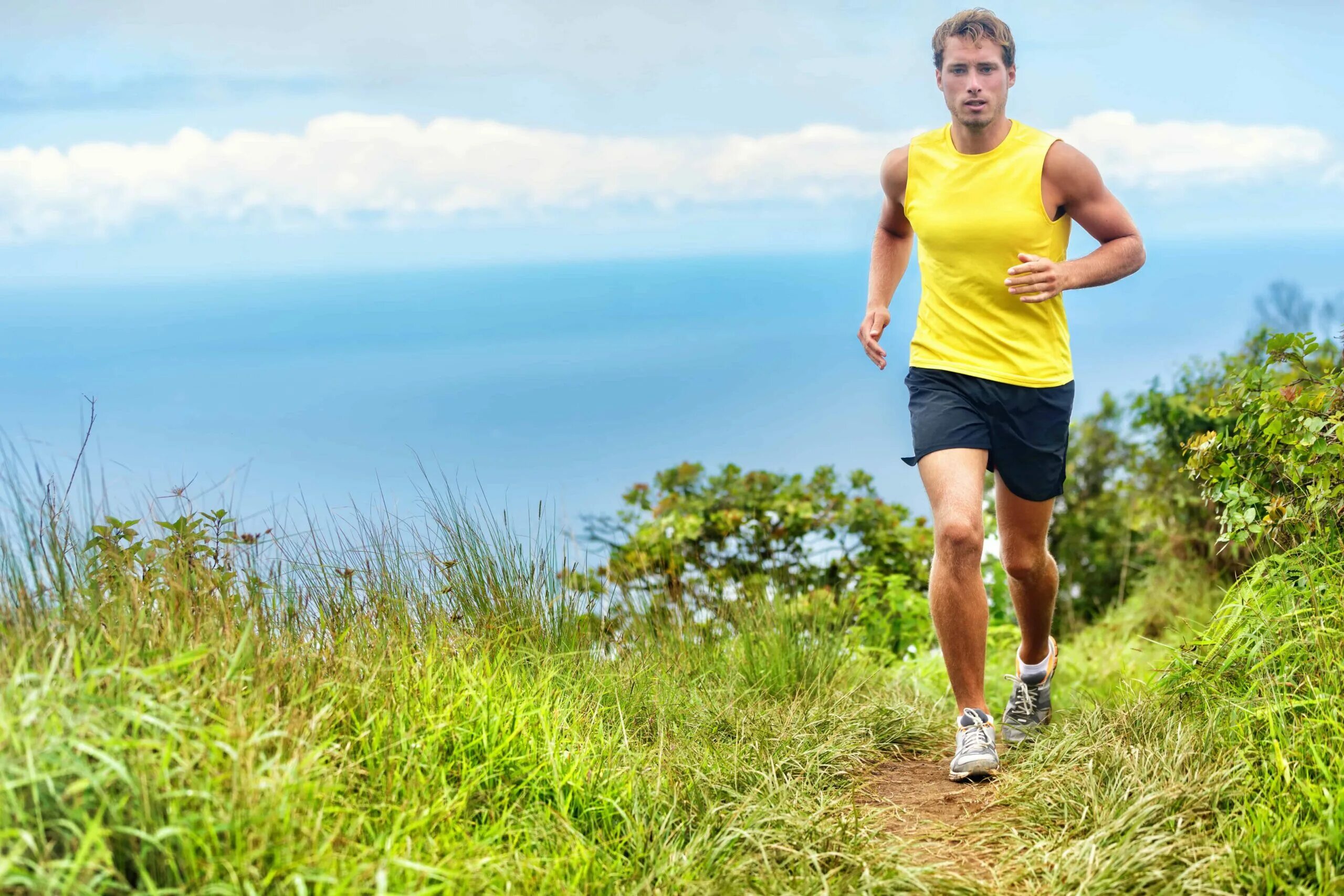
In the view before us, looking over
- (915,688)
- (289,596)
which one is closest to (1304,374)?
(915,688)

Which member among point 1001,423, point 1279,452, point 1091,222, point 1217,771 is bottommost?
point 1217,771

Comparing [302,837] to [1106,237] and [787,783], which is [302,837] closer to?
[787,783]

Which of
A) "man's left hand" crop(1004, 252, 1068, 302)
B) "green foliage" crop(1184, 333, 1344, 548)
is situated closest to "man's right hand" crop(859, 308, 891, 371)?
"man's left hand" crop(1004, 252, 1068, 302)

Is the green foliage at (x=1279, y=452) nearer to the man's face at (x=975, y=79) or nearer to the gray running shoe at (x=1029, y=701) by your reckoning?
the gray running shoe at (x=1029, y=701)

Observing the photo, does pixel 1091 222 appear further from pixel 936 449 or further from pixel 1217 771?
pixel 1217 771

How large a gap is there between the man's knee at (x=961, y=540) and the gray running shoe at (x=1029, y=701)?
818mm

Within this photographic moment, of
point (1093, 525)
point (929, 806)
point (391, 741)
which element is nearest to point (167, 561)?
point (391, 741)

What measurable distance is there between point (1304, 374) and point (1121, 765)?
1.70m

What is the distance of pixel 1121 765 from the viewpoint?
3.46 metres

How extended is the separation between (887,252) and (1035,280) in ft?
2.80

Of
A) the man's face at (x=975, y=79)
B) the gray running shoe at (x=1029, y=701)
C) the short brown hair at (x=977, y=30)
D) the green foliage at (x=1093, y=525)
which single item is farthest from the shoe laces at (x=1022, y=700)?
the green foliage at (x=1093, y=525)

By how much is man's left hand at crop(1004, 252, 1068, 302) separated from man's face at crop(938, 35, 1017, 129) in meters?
0.56

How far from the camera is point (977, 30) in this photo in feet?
14.0

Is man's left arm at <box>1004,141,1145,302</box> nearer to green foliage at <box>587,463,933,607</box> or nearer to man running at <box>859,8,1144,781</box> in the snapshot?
man running at <box>859,8,1144,781</box>
